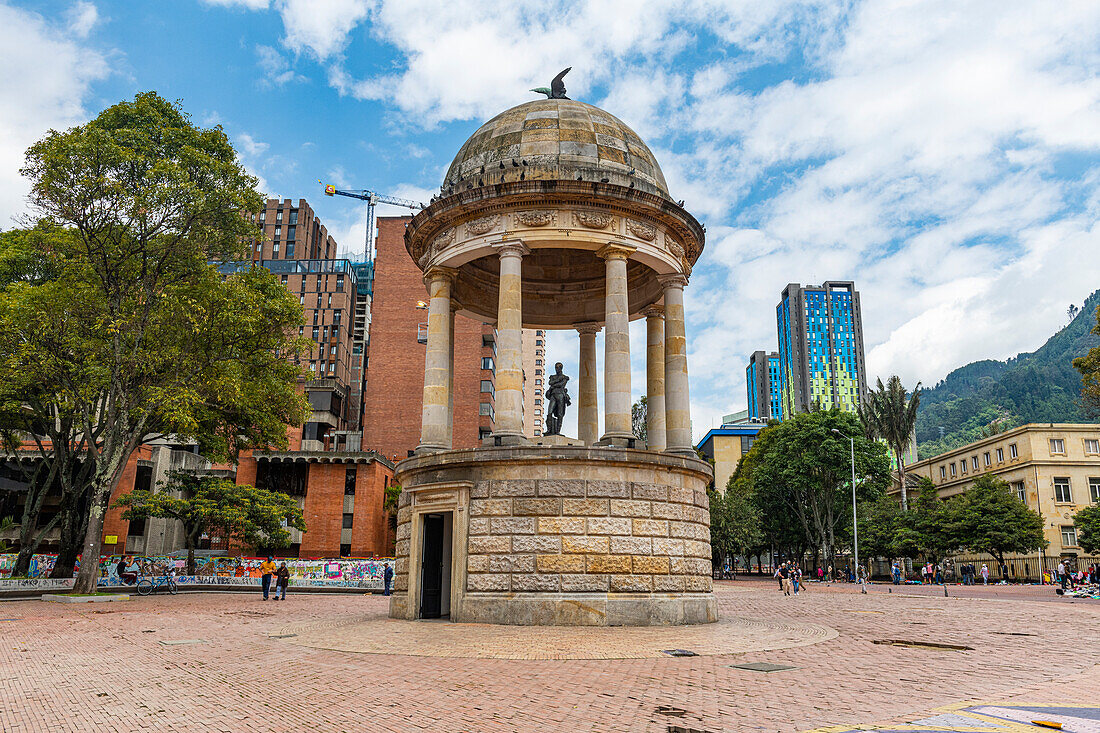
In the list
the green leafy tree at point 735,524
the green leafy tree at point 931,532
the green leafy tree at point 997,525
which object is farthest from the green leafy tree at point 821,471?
the green leafy tree at point 997,525

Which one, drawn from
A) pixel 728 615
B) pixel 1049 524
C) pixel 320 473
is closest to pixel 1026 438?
pixel 1049 524

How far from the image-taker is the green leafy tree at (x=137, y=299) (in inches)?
1217

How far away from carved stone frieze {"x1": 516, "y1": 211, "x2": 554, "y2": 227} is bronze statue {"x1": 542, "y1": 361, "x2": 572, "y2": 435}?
540cm

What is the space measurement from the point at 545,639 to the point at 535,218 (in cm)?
1225

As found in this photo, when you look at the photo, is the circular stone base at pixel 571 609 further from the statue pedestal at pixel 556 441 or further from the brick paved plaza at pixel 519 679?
the statue pedestal at pixel 556 441

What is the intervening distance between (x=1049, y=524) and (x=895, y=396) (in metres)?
16.1

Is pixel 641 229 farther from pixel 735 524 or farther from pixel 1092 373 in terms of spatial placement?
pixel 735 524

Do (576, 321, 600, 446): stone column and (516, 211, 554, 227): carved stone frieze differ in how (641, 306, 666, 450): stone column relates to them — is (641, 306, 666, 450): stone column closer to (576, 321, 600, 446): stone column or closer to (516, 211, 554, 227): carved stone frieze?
(576, 321, 600, 446): stone column

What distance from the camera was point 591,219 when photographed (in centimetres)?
2264

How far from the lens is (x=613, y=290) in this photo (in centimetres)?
2266

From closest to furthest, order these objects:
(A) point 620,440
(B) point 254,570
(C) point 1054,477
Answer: (A) point 620,440
(B) point 254,570
(C) point 1054,477

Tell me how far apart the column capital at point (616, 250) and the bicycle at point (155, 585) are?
30244mm

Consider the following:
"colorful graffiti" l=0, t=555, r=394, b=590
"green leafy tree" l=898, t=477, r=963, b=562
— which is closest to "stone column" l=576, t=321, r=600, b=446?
"colorful graffiti" l=0, t=555, r=394, b=590

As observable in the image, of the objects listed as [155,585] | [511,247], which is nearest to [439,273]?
[511,247]
